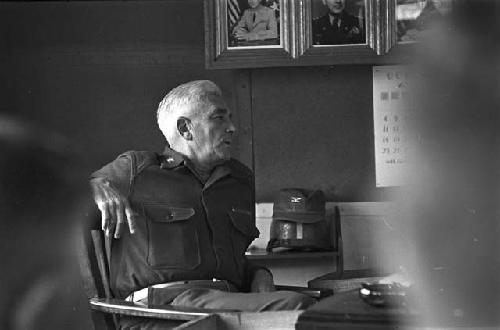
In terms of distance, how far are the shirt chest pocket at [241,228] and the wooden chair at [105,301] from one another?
214 millimetres

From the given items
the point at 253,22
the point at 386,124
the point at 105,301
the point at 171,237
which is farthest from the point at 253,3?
the point at 105,301

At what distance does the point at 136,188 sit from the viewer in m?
2.82

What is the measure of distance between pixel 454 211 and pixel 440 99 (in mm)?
144

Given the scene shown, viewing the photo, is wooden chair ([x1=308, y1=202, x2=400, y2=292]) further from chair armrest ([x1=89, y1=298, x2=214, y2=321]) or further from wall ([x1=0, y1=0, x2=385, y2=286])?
chair armrest ([x1=89, y1=298, x2=214, y2=321])

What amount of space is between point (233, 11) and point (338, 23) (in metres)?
0.47

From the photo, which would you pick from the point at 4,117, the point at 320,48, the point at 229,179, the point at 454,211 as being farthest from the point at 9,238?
the point at 320,48

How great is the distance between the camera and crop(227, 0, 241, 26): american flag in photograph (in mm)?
3783

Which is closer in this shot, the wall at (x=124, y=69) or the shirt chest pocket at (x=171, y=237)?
the shirt chest pocket at (x=171, y=237)

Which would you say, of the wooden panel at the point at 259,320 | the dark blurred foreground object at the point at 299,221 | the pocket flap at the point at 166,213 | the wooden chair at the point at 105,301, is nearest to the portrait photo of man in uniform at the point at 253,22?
the dark blurred foreground object at the point at 299,221

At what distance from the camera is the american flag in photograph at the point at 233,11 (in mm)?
3783

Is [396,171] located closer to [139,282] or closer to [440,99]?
[139,282]

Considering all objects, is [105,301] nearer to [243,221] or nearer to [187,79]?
[243,221]

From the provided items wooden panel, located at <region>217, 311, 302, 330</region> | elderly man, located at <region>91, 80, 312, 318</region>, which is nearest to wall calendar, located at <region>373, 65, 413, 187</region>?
elderly man, located at <region>91, 80, 312, 318</region>

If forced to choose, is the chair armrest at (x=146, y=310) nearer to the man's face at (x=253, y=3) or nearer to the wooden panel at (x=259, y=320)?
the wooden panel at (x=259, y=320)
